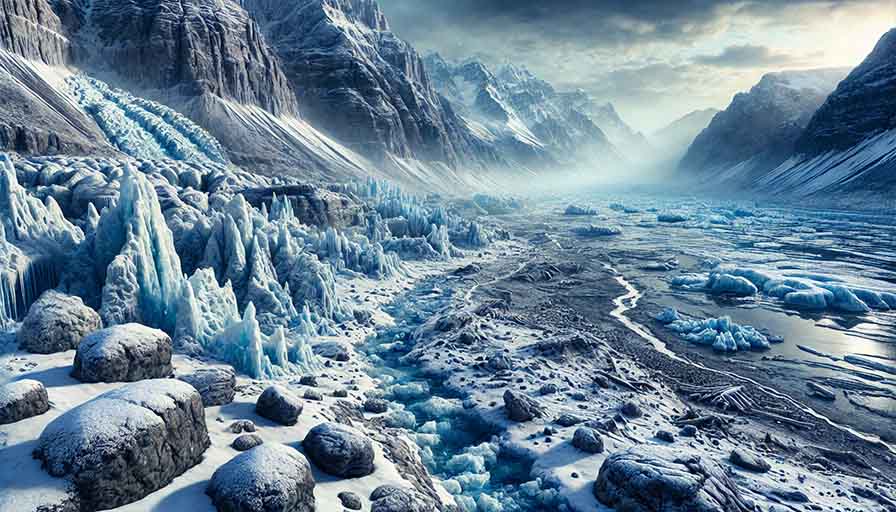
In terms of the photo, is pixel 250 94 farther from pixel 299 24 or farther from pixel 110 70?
pixel 299 24

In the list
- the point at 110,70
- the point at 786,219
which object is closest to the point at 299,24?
the point at 110,70

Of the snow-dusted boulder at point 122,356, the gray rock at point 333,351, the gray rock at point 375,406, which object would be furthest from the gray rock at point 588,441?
the snow-dusted boulder at point 122,356

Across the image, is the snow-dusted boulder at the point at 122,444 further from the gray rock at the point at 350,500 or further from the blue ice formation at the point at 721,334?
the blue ice formation at the point at 721,334

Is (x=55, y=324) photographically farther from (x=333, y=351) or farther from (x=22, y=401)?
(x=333, y=351)

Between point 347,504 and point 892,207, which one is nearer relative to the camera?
point 347,504

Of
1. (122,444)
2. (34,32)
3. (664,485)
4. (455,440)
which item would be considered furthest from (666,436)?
(34,32)

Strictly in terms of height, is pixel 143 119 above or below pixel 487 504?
above

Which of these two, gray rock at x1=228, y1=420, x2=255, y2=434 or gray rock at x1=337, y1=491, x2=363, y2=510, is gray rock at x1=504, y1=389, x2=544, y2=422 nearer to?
gray rock at x1=337, y1=491, x2=363, y2=510
